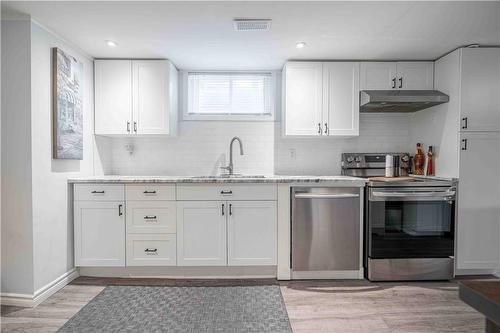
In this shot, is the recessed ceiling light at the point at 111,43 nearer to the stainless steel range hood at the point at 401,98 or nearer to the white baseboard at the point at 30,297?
the white baseboard at the point at 30,297

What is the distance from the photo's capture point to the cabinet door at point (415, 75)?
128 inches

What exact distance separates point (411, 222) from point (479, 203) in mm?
683

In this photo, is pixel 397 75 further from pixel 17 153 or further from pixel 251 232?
pixel 17 153

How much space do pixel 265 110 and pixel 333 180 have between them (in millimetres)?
1278

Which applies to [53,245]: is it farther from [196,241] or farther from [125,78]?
[125,78]

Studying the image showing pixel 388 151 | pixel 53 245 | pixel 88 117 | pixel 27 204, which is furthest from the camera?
pixel 388 151

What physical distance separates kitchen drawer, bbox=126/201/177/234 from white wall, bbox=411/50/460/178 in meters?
2.68

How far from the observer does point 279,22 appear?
2.39m

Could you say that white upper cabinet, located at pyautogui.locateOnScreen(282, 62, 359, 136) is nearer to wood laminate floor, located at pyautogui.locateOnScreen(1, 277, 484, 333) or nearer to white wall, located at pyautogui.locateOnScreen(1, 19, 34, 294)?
wood laminate floor, located at pyautogui.locateOnScreen(1, 277, 484, 333)

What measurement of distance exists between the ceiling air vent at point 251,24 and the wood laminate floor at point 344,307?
2.20 metres

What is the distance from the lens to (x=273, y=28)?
97.9 inches

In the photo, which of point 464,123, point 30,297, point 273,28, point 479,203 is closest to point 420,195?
point 479,203

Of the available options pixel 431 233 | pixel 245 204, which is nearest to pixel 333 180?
pixel 245 204

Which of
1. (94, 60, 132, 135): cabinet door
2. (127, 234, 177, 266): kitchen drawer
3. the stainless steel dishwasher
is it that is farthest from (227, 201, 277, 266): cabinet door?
(94, 60, 132, 135): cabinet door
